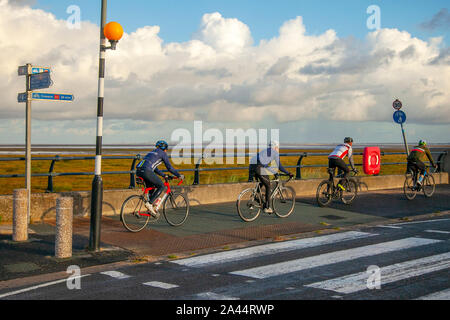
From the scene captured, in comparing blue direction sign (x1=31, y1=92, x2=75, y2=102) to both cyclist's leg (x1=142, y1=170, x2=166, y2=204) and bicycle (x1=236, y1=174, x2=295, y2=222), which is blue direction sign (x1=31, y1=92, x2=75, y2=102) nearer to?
cyclist's leg (x1=142, y1=170, x2=166, y2=204)

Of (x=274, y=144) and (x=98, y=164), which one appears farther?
(x=274, y=144)

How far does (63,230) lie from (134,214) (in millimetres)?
2509

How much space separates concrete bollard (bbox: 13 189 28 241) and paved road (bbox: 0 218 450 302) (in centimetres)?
279

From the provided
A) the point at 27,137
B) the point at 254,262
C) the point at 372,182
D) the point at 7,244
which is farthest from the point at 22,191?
the point at 372,182

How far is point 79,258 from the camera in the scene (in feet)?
27.2

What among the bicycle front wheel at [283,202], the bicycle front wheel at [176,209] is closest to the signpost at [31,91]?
the bicycle front wheel at [176,209]

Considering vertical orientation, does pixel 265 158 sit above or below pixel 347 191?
above

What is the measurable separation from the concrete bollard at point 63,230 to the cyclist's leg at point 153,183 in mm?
2621

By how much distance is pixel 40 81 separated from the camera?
34.2 feet

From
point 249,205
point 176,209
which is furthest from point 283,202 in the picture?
point 176,209

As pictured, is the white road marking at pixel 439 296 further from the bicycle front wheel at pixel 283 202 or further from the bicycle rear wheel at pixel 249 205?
the bicycle front wheel at pixel 283 202

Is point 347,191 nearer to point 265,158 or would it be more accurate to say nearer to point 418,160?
point 418,160

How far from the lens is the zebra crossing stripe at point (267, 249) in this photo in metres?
8.16
